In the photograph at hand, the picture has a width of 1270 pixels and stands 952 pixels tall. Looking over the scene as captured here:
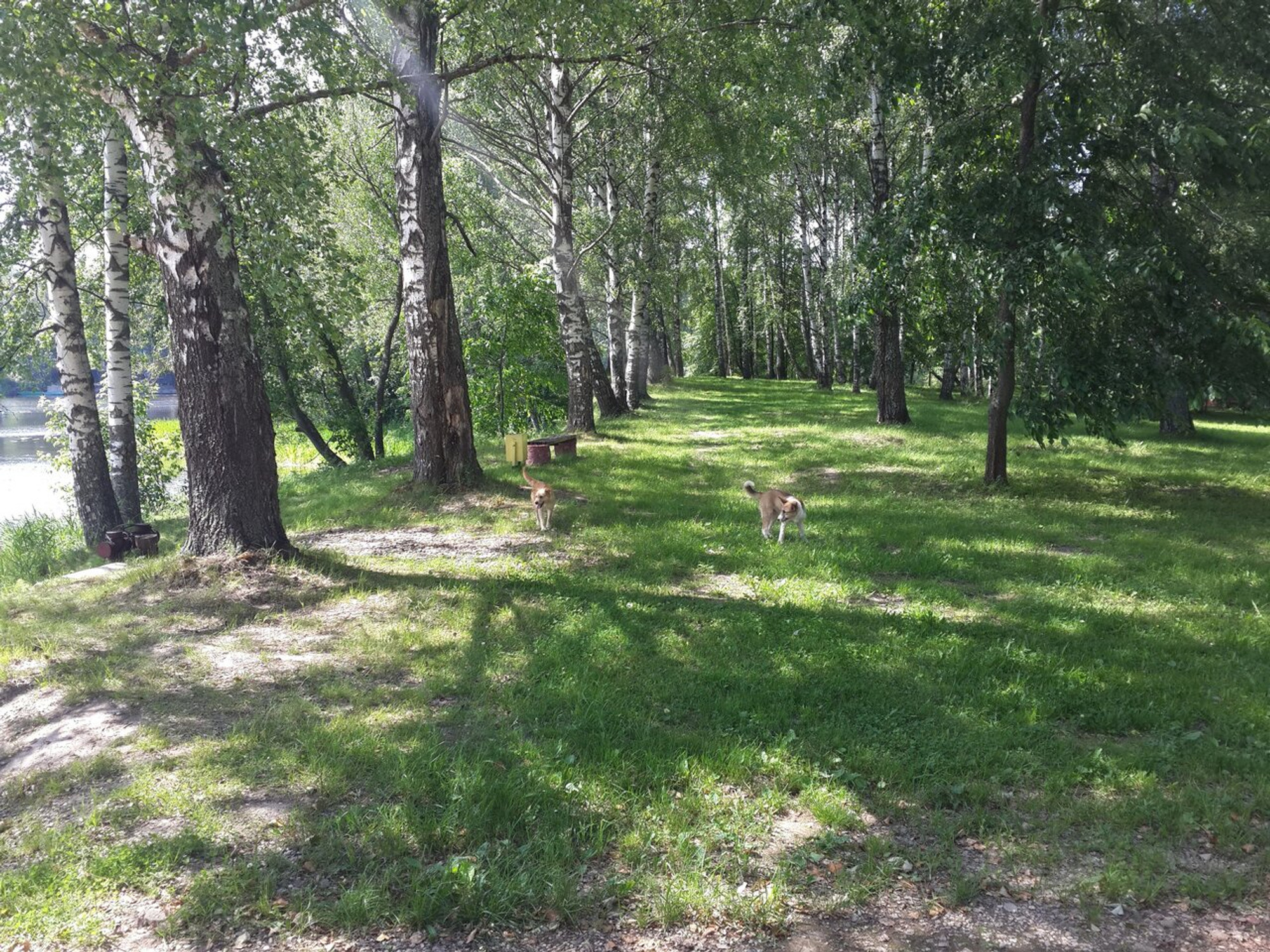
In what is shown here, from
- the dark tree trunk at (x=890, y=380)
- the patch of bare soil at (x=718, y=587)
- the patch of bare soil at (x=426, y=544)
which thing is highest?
the dark tree trunk at (x=890, y=380)

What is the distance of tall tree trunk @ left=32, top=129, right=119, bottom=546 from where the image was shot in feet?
34.6

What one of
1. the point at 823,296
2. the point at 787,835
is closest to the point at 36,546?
the point at 787,835

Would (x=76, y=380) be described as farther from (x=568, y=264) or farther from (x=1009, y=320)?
(x=1009, y=320)

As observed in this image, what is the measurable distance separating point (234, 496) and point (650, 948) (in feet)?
19.3

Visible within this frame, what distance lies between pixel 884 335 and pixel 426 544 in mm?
12248

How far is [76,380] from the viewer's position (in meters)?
10.7

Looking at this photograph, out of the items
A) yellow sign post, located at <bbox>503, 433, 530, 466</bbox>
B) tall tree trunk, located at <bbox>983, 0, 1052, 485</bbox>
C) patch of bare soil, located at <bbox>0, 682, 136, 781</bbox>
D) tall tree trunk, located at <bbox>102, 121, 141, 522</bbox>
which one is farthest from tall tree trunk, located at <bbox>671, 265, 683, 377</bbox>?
patch of bare soil, located at <bbox>0, 682, 136, 781</bbox>

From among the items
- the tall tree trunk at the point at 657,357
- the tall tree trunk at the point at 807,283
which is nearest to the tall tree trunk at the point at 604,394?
the tall tree trunk at the point at 807,283

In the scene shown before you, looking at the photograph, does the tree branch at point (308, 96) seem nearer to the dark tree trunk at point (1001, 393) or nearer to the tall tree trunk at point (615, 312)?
the dark tree trunk at point (1001, 393)

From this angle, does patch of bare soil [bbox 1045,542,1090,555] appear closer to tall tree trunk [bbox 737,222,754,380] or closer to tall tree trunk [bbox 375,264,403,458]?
tall tree trunk [bbox 375,264,403,458]

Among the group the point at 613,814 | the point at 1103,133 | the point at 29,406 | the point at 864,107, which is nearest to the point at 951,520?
the point at 1103,133

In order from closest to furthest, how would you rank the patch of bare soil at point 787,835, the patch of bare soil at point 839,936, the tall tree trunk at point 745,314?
the patch of bare soil at point 839,936, the patch of bare soil at point 787,835, the tall tree trunk at point 745,314

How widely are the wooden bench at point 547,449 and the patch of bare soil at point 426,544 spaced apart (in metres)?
3.73

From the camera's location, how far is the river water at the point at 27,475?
16453 mm
